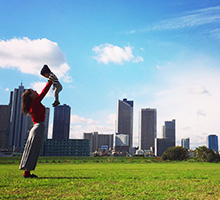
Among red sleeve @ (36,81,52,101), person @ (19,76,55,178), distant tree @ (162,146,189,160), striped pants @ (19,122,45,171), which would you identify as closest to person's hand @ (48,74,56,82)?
person @ (19,76,55,178)

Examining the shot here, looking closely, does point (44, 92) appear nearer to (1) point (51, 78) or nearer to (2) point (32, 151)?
(1) point (51, 78)

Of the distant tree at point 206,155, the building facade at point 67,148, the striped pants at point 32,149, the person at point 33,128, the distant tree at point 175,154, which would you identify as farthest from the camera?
the building facade at point 67,148

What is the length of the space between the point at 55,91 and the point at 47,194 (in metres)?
6.50

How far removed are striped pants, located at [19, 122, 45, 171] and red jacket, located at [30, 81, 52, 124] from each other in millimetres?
437

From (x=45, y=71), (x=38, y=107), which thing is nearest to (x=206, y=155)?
(x=38, y=107)

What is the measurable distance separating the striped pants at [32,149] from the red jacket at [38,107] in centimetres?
44

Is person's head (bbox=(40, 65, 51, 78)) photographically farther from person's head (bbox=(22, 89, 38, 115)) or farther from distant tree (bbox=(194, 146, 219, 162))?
distant tree (bbox=(194, 146, 219, 162))

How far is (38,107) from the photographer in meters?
14.1

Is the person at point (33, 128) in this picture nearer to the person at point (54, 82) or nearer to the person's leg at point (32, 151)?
the person's leg at point (32, 151)

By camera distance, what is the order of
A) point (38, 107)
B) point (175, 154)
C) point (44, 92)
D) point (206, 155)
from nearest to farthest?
point (38, 107) < point (44, 92) < point (206, 155) < point (175, 154)

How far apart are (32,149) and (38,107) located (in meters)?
2.25

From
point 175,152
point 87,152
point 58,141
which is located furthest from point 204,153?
point 58,141

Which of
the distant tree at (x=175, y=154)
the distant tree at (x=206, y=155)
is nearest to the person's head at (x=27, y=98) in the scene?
the distant tree at (x=206, y=155)

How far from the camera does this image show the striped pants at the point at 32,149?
13461 millimetres
